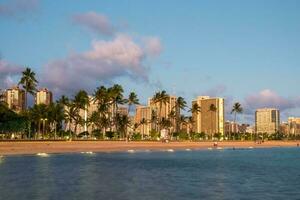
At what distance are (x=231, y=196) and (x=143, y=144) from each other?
106 metres

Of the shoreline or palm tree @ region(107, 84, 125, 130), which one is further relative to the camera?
palm tree @ region(107, 84, 125, 130)

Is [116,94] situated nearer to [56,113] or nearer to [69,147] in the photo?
[56,113]

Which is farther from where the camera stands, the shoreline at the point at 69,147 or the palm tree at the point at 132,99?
the palm tree at the point at 132,99

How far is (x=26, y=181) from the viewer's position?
40.2 meters

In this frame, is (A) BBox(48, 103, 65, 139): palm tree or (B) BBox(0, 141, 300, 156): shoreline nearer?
(B) BBox(0, 141, 300, 156): shoreline

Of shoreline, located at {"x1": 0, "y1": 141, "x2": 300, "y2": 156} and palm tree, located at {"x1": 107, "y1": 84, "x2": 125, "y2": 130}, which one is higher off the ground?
palm tree, located at {"x1": 107, "y1": 84, "x2": 125, "y2": 130}

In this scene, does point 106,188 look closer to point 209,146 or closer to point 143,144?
point 143,144

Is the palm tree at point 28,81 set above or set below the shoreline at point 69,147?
above

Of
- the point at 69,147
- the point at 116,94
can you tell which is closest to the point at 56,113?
the point at 116,94

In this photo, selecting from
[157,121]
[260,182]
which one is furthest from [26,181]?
[157,121]

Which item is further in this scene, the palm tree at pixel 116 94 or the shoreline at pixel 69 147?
the palm tree at pixel 116 94

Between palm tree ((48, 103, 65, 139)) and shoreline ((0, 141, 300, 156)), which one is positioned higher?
palm tree ((48, 103, 65, 139))

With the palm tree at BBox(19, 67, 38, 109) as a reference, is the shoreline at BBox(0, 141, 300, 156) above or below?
below

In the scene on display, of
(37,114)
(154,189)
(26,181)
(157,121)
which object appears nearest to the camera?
(154,189)
